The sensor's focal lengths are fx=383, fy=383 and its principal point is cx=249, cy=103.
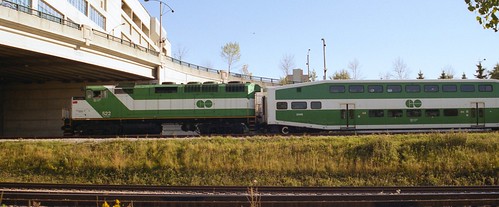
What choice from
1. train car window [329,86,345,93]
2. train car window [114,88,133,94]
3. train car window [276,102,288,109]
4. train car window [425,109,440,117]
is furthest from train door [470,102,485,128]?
train car window [114,88,133,94]

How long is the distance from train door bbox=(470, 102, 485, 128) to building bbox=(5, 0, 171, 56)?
91.3 feet

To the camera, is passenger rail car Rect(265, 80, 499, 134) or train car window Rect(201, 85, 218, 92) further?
train car window Rect(201, 85, 218, 92)

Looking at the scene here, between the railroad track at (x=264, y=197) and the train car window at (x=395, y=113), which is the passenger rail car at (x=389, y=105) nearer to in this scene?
the train car window at (x=395, y=113)

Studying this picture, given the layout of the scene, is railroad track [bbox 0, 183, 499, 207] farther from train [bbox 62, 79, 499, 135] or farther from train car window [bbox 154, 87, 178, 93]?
train car window [bbox 154, 87, 178, 93]

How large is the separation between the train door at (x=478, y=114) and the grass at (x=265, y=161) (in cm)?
434

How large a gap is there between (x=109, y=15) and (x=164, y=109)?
36665 millimetres

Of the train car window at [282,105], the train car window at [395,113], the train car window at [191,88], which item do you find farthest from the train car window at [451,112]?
the train car window at [191,88]

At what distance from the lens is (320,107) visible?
2558 centimetres

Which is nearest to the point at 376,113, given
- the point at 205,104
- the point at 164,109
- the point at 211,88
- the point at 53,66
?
the point at 211,88

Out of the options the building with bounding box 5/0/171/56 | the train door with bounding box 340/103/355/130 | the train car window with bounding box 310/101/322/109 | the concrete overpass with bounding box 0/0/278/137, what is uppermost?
the building with bounding box 5/0/171/56

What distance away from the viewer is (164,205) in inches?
460

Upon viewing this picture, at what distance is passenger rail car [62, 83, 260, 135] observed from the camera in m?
26.2

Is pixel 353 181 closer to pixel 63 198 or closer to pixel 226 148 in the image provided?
pixel 226 148

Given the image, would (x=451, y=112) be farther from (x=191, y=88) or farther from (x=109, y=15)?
(x=109, y=15)
